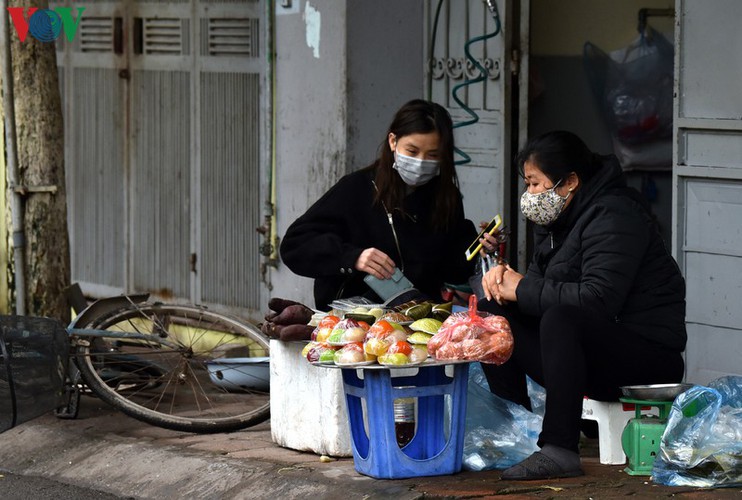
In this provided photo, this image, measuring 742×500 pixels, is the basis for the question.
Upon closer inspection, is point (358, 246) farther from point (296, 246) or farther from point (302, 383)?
point (302, 383)

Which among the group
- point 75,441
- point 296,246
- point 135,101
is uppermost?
point 135,101

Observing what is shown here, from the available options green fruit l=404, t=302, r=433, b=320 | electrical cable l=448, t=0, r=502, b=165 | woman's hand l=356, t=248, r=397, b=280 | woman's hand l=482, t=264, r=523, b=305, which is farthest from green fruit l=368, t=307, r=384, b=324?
electrical cable l=448, t=0, r=502, b=165

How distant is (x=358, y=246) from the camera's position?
6191mm

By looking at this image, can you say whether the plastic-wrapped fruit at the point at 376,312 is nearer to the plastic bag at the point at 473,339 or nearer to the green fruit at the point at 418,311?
the green fruit at the point at 418,311

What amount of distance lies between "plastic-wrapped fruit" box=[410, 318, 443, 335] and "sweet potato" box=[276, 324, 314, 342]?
1.94 ft

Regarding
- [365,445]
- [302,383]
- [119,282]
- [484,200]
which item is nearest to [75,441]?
[302,383]

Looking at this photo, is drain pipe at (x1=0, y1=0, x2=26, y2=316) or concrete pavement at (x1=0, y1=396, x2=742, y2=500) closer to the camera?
concrete pavement at (x1=0, y1=396, x2=742, y2=500)

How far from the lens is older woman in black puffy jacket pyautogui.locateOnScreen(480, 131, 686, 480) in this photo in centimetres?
524

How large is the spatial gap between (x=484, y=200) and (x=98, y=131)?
10.8 feet

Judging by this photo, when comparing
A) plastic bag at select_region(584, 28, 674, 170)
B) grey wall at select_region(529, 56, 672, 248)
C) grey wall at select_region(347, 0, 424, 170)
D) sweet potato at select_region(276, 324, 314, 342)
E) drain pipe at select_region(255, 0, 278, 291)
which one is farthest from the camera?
grey wall at select_region(529, 56, 672, 248)

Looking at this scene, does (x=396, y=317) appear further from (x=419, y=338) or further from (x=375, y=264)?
(x=375, y=264)

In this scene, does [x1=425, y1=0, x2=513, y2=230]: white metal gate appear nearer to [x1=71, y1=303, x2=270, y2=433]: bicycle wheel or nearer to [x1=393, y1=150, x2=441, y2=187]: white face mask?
[x1=71, y1=303, x2=270, y2=433]: bicycle wheel

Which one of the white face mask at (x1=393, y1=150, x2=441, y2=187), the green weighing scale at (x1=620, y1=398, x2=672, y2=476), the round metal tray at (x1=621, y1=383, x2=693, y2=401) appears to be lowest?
the green weighing scale at (x1=620, y1=398, x2=672, y2=476)

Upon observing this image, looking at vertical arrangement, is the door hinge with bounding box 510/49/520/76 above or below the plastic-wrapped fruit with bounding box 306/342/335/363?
above
